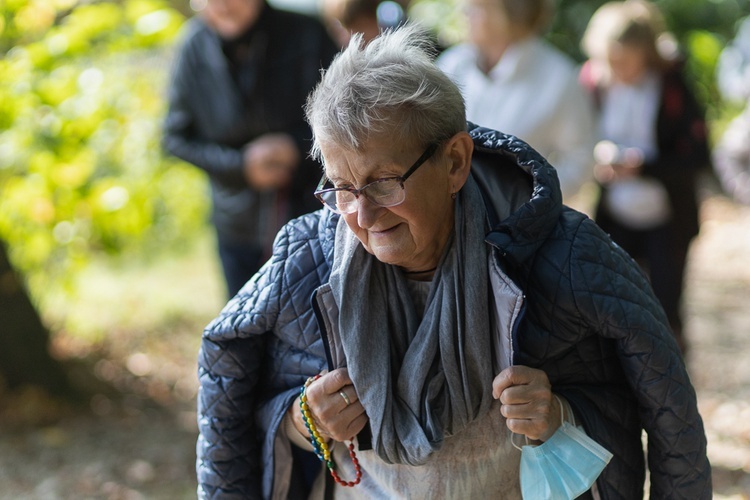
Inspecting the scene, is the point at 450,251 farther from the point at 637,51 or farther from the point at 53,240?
the point at 53,240

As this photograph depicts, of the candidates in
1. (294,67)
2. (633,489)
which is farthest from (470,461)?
(294,67)

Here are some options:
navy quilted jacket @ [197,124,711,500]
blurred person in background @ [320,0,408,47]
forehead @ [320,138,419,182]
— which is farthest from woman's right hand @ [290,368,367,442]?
blurred person in background @ [320,0,408,47]

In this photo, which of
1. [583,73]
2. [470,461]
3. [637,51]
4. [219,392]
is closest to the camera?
[470,461]

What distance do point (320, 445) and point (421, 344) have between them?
35 centimetres

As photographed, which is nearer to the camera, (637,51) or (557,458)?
(557,458)

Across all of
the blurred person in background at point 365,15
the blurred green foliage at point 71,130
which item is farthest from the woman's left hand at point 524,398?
the blurred green foliage at point 71,130

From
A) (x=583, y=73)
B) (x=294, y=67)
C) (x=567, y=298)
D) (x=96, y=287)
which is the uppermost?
(x=567, y=298)

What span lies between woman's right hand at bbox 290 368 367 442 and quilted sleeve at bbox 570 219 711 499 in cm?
52

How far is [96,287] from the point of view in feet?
24.4

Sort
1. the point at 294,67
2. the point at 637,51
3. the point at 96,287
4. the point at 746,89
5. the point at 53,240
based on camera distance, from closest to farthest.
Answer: the point at 294,67 → the point at 637,51 → the point at 53,240 → the point at 746,89 → the point at 96,287

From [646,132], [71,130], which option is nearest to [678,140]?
[646,132]

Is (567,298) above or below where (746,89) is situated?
above

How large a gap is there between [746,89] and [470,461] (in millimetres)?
4925

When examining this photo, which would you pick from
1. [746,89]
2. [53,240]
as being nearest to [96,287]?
[53,240]
